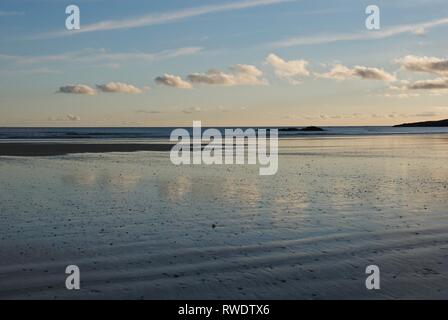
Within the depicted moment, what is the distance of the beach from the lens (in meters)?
8.21

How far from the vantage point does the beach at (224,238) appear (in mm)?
8211

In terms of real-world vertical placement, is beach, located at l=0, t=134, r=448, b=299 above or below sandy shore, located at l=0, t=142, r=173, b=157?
below

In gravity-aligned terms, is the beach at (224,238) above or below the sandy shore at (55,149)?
below

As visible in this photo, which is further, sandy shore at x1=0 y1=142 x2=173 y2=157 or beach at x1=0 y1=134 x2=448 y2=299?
sandy shore at x1=0 y1=142 x2=173 y2=157

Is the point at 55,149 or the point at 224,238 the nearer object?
the point at 224,238

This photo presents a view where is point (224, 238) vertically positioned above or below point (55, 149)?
below

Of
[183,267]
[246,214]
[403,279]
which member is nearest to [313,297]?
[403,279]

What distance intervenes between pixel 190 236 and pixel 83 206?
5262 millimetres

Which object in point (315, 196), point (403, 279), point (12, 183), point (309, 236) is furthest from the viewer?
point (12, 183)

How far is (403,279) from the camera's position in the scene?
28.1 ft

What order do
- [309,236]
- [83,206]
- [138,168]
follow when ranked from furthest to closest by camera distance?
[138,168] < [83,206] < [309,236]

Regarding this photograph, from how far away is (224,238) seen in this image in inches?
447

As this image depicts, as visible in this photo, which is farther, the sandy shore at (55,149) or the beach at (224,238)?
the sandy shore at (55,149)
